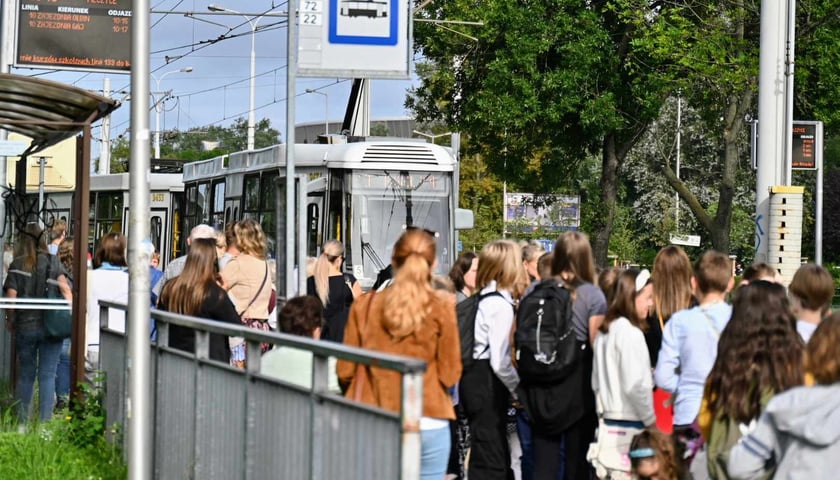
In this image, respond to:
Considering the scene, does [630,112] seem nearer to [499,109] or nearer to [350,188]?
[499,109]

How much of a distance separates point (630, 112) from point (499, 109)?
10.9 feet

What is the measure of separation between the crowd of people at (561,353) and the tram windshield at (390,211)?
7.67m

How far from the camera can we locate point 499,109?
3434 cm

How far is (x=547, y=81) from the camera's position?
3394cm

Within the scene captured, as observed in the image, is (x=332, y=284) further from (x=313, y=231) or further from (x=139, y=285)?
(x=313, y=231)

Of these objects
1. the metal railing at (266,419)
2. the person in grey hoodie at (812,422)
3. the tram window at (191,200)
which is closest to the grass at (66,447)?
the metal railing at (266,419)

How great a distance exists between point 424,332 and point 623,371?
1985 mm

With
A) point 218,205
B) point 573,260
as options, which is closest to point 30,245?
point 573,260

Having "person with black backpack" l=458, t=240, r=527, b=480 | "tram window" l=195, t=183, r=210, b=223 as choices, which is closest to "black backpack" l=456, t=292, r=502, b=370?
"person with black backpack" l=458, t=240, r=527, b=480

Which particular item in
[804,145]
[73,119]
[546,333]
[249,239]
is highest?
[804,145]

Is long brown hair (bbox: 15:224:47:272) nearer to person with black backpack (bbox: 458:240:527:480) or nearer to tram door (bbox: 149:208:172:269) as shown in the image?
person with black backpack (bbox: 458:240:527:480)

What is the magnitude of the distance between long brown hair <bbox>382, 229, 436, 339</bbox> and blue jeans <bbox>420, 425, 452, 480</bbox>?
47 cm

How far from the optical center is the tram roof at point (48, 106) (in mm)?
9617

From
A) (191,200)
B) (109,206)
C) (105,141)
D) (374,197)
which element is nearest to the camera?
(374,197)
